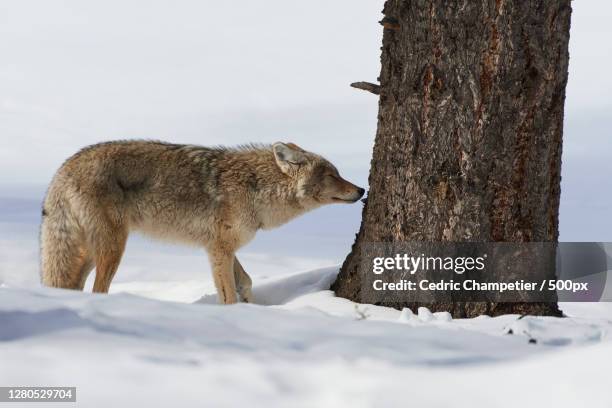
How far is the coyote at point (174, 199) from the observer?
7266 mm

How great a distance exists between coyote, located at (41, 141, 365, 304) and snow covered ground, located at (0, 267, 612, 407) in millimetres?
3269

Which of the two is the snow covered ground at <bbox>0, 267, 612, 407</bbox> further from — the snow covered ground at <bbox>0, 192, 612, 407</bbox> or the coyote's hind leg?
the coyote's hind leg

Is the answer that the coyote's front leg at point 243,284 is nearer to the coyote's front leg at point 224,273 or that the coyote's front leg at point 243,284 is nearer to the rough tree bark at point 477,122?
the coyote's front leg at point 224,273

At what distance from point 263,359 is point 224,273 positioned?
427 centimetres

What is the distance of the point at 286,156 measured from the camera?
26.0ft

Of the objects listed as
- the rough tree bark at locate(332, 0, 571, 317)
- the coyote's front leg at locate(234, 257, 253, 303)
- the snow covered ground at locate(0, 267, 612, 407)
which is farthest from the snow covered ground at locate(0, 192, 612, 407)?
the coyote's front leg at locate(234, 257, 253, 303)

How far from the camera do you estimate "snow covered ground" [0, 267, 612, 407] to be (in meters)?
3.01

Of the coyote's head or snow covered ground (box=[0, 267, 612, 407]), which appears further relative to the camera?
the coyote's head

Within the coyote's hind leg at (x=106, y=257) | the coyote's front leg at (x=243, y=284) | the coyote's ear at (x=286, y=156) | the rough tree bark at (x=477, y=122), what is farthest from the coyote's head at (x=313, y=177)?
the coyote's hind leg at (x=106, y=257)

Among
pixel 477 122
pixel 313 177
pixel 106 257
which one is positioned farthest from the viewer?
pixel 313 177

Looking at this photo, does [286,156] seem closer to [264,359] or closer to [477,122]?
[477,122]

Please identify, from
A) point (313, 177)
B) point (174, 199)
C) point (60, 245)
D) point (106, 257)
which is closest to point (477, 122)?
point (313, 177)

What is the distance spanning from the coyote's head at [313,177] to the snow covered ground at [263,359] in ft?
13.0

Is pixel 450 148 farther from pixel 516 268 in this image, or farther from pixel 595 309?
pixel 595 309
